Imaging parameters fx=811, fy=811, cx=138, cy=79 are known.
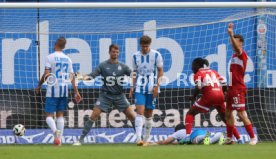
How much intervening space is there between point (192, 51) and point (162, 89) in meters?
1.17

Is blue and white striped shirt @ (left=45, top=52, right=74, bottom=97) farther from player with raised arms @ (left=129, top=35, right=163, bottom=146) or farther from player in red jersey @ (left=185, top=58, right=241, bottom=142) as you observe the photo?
player in red jersey @ (left=185, top=58, right=241, bottom=142)

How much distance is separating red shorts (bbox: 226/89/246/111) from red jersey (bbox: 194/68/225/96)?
0.36m

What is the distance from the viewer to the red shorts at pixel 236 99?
13781 mm

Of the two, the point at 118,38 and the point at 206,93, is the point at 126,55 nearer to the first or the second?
the point at 118,38

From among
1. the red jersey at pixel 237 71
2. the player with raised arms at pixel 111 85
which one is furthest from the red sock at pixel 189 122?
the player with raised arms at pixel 111 85

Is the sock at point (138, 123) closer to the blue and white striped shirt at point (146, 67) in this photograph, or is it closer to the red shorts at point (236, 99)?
the blue and white striped shirt at point (146, 67)

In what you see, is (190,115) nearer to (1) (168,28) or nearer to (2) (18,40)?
(1) (168,28)

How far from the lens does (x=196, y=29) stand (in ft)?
56.4

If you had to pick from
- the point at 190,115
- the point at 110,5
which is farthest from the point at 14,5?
the point at 190,115

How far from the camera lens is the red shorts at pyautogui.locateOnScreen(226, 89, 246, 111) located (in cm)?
1378

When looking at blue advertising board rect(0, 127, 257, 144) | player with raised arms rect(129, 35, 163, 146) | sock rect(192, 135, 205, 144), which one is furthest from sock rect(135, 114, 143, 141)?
blue advertising board rect(0, 127, 257, 144)

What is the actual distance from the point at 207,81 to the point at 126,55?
3.80 m

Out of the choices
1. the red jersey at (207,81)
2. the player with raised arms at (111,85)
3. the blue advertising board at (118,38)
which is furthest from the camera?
the blue advertising board at (118,38)

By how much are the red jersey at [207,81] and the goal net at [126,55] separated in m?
2.41
